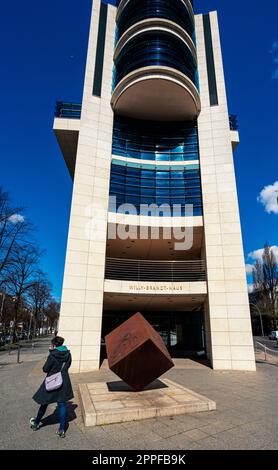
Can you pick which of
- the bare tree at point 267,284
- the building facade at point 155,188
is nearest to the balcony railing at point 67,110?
the building facade at point 155,188

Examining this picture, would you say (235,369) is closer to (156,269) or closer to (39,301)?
(156,269)

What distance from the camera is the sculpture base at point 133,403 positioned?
17.6 ft

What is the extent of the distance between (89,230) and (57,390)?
11.6m

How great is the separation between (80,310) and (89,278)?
1.86 m

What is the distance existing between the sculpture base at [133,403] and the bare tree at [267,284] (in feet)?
151

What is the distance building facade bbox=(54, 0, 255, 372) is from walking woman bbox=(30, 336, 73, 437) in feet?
30.7

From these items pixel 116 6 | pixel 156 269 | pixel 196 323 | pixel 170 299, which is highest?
pixel 116 6

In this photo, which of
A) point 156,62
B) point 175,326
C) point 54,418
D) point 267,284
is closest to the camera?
point 54,418

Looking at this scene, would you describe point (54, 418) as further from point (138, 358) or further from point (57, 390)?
point (138, 358)

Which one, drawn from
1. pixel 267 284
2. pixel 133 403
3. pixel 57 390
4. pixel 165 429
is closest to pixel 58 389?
pixel 57 390

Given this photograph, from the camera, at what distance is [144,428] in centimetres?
510

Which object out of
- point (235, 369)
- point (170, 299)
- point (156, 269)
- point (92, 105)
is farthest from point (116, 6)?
point (235, 369)

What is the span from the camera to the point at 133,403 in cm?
608
